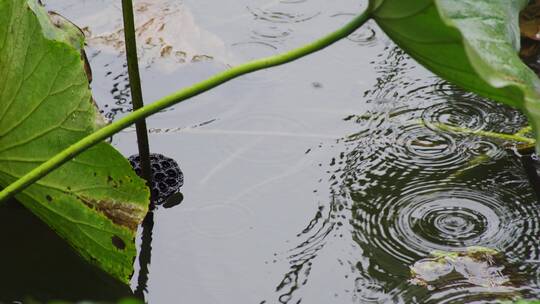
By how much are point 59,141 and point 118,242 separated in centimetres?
17

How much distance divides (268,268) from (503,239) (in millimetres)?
380

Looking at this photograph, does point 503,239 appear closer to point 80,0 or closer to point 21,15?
point 21,15

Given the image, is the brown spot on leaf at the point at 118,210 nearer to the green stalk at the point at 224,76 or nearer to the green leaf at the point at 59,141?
the green leaf at the point at 59,141

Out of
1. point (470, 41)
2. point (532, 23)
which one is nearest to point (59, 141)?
point (470, 41)

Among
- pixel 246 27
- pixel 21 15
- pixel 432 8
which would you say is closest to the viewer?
pixel 432 8

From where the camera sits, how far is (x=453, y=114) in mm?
1851

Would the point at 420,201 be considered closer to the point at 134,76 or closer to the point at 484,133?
the point at 484,133

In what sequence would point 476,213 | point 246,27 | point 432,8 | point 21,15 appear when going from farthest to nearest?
point 246,27
point 476,213
point 21,15
point 432,8

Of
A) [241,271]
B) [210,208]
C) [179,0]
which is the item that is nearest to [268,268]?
[241,271]

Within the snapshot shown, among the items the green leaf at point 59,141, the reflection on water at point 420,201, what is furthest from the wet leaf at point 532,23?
the green leaf at point 59,141

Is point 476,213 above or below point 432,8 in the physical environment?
below

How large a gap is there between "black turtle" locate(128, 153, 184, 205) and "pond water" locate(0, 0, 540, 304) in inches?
1.0

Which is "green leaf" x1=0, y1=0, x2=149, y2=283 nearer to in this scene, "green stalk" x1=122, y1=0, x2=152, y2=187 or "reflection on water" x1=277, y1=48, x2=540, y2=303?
"green stalk" x1=122, y1=0, x2=152, y2=187

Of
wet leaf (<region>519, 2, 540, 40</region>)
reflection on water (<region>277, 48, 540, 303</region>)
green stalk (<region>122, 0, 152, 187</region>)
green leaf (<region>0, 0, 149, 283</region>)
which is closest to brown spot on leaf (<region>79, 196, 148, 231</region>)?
green leaf (<region>0, 0, 149, 283</region>)
